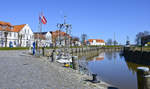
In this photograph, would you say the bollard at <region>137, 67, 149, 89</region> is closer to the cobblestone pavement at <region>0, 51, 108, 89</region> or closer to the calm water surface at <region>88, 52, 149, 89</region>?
the cobblestone pavement at <region>0, 51, 108, 89</region>

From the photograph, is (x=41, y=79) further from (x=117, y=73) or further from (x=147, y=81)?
(x=117, y=73)

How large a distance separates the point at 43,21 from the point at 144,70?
2112 centimetres

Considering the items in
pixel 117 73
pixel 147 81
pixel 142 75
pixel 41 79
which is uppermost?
pixel 142 75

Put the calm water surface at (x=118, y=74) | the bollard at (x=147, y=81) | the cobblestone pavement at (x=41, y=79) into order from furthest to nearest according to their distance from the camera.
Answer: the calm water surface at (x=118, y=74), the cobblestone pavement at (x=41, y=79), the bollard at (x=147, y=81)

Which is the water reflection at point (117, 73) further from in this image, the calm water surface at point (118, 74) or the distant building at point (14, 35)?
the distant building at point (14, 35)

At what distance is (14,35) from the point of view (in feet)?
210

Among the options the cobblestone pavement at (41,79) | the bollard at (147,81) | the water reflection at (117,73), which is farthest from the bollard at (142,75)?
the cobblestone pavement at (41,79)

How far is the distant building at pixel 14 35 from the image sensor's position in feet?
189

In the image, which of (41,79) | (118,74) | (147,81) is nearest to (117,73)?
(118,74)

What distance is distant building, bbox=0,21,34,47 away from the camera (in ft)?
189

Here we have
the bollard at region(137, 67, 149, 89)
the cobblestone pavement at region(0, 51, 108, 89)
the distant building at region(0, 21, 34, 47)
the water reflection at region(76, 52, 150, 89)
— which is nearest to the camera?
the bollard at region(137, 67, 149, 89)

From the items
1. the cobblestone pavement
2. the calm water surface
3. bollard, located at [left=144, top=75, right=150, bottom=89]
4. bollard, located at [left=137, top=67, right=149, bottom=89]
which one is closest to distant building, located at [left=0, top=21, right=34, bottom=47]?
the calm water surface

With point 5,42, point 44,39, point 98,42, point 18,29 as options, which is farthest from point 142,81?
point 98,42

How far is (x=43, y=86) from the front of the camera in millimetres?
7391
